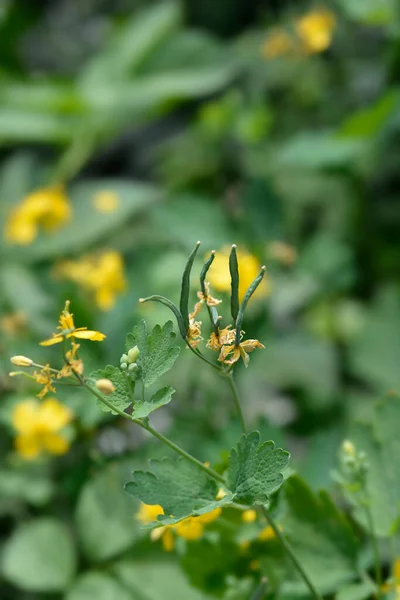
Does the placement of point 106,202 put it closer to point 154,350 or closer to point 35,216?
point 35,216

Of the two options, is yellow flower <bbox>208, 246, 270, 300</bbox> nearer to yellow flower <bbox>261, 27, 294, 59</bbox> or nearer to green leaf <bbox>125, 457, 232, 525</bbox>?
green leaf <bbox>125, 457, 232, 525</bbox>

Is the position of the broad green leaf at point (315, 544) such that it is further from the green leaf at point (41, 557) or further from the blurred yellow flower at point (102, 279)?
the blurred yellow flower at point (102, 279)

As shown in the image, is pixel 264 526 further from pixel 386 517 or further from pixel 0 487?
pixel 0 487

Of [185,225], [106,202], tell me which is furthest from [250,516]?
[106,202]

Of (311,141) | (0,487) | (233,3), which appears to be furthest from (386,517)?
(233,3)

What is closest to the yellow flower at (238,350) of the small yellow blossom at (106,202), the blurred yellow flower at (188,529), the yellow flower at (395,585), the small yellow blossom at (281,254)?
the blurred yellow flower at (188,529)

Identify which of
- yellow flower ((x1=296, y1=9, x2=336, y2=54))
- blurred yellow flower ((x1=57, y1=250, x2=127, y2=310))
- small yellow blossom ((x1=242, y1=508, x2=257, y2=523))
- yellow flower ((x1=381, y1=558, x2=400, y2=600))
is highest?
yellow flower ((x1=296, y1=9, x2=336, y2=54))

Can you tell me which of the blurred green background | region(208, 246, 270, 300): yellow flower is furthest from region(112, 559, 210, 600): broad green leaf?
region(208, 246, 270, 300): yellow flower
